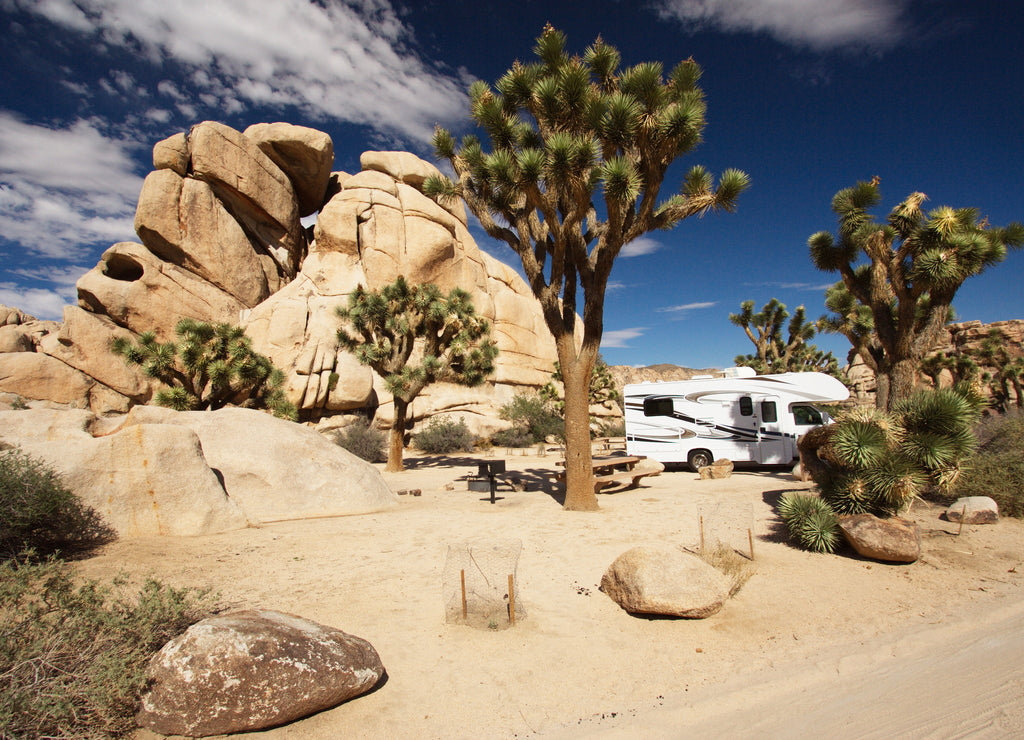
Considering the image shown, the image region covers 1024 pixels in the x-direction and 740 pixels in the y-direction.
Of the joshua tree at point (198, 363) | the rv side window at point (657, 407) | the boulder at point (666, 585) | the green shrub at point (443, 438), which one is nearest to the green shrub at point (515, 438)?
the green shrub at point (443, 438)

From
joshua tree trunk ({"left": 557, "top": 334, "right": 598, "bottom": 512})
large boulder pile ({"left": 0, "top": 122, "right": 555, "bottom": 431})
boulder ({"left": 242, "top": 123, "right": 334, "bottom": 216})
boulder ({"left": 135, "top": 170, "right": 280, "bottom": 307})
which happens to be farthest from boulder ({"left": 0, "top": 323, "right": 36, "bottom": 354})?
joshua tree trunk ({"left": 557, "top": 334, "right": 598, "bottom": 512})

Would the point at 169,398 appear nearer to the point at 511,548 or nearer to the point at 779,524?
the point at 511,548

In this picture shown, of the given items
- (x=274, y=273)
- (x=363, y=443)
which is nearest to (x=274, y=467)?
(x=363, y=443)

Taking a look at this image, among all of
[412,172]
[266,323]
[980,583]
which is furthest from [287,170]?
[980,583]

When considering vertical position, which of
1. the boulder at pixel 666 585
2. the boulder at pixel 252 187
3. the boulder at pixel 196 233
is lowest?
the boulder at pixel 666 585

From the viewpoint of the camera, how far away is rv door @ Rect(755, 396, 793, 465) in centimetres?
1505

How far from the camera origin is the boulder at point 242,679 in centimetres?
296

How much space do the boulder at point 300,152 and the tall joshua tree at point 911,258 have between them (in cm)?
2895

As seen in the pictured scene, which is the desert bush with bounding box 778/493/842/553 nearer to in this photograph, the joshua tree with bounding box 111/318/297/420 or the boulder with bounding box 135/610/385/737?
the boulder with bounding box 135/610/385/737

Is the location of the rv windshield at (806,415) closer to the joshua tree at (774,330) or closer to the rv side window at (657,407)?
the rv side window at (657,407)

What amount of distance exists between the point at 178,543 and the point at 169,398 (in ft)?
38.1

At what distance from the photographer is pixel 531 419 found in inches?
1111

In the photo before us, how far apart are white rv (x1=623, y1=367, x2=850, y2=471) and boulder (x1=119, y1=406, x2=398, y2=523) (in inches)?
360

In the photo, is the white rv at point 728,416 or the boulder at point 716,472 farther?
the white rv at point 728,416
